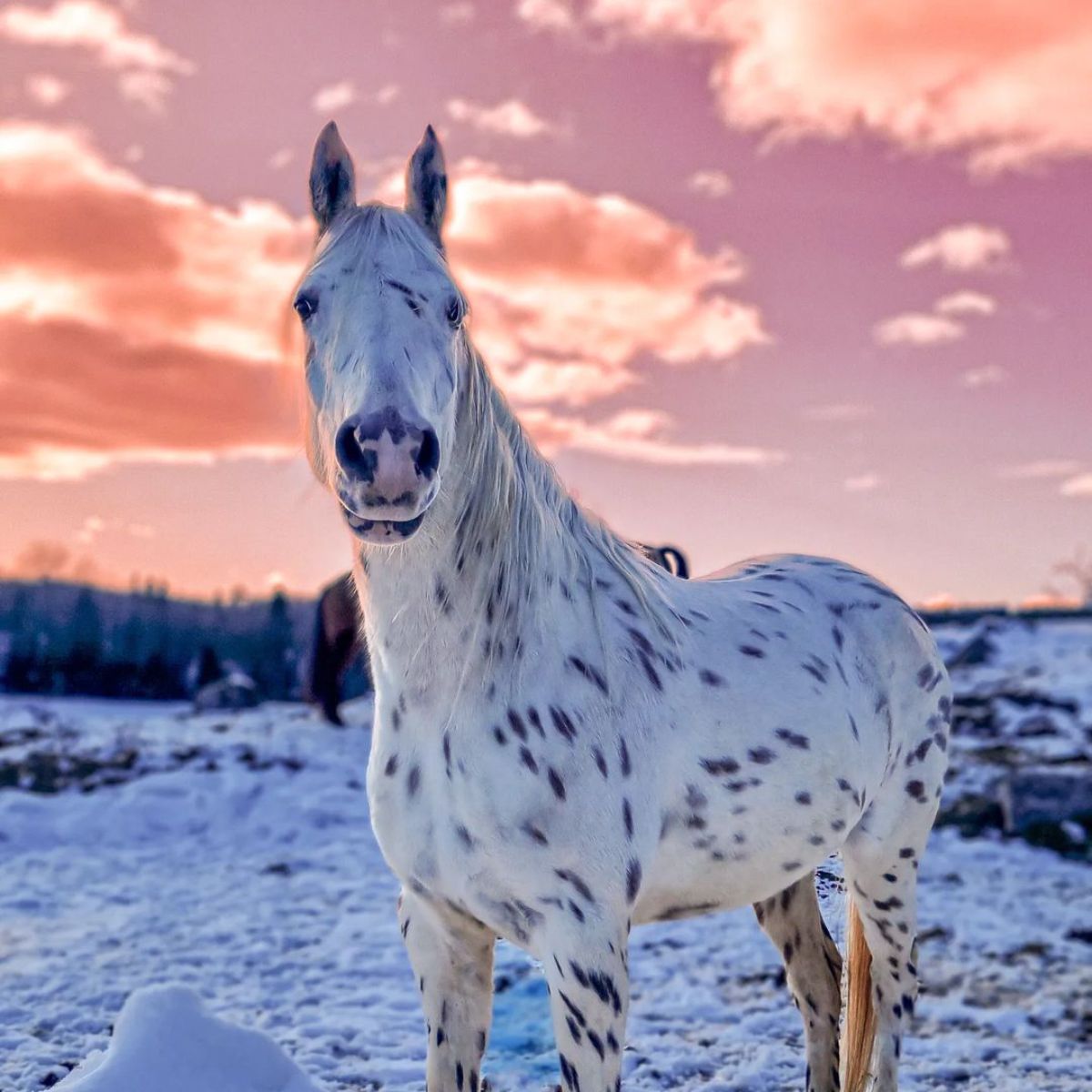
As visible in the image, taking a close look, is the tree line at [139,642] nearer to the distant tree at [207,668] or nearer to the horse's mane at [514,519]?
the distant tree at [207,668]

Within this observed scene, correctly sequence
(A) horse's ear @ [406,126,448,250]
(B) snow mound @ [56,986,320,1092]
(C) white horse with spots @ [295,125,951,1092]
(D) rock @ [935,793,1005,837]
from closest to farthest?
(C) white horse with spots @ [295,125,951,1092] < (A) horse's ear @ [406,126,448,250] < (B) snow mound @ [56,986,320,1092] < (D) rock @ [935,793,1005,837]

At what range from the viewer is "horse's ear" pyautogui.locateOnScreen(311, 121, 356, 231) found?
2.41m

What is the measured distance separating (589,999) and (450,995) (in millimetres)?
469

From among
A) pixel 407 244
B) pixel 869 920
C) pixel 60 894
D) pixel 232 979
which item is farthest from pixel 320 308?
pixel 60 894

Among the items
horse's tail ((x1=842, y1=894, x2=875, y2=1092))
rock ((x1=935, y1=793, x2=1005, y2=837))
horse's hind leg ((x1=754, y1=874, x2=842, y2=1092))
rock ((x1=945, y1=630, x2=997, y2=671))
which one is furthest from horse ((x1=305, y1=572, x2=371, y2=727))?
rock ((x1=945, y1=630, x2=997, y2=671))

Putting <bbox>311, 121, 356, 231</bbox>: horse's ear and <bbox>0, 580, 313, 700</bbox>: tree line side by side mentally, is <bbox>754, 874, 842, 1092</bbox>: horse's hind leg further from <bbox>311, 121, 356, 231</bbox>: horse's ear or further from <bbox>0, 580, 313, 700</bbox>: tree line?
<bbox>0, 580, 313, 700</bbox>: tree line

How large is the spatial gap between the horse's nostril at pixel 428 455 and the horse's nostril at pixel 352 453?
0.30 feet

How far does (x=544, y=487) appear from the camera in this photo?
255 centimetres

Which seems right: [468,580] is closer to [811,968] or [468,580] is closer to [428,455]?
[428,455]

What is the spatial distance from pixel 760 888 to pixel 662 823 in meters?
0.54

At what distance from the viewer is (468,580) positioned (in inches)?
92.0

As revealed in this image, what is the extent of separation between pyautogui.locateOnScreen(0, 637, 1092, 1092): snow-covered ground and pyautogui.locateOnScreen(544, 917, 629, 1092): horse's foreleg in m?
1.33

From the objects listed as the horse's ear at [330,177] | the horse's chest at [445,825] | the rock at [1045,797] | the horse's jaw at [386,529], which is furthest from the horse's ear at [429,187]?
the rock at [1045,797]

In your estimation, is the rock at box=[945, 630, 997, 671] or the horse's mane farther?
the rock at box=[945, 630, 997, 671]
